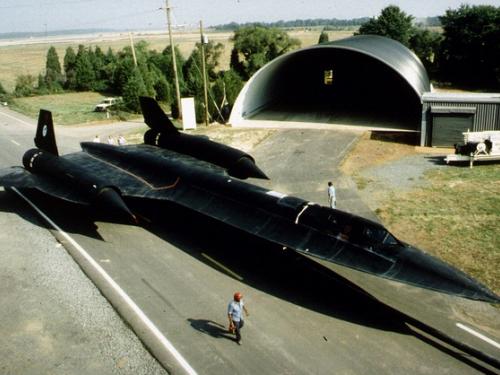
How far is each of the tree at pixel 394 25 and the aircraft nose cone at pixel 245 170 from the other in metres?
65.1

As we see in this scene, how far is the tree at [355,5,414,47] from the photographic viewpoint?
76125mm

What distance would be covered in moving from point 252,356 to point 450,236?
10.2 meters

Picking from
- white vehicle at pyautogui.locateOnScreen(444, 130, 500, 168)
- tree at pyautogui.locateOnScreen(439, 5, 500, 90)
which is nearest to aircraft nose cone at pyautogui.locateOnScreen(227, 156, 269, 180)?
white vehicle at pyautogui.locateOnScreen(444, 130, 500, 168)

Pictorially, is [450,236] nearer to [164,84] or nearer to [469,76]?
[164,84]

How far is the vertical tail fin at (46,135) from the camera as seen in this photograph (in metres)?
21.7

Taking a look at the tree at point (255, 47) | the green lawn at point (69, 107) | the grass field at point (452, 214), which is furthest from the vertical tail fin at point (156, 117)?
the tree at point (255, 47)

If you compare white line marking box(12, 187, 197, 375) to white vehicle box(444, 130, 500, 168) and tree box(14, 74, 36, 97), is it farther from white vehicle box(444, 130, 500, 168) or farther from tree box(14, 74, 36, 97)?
tree box(14, 74, 36, 97)

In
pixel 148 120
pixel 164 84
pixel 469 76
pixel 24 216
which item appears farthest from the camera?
pixel 469 76

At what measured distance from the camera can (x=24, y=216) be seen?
67.0 ft

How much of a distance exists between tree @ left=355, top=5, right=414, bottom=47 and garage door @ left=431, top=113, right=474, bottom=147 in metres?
52.5

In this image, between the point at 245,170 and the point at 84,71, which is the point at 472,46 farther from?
the point at 84,71

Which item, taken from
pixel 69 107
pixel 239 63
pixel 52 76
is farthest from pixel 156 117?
pixel 52 76

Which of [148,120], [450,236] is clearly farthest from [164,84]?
[450,236]

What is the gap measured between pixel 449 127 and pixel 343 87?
23891 millimetres
